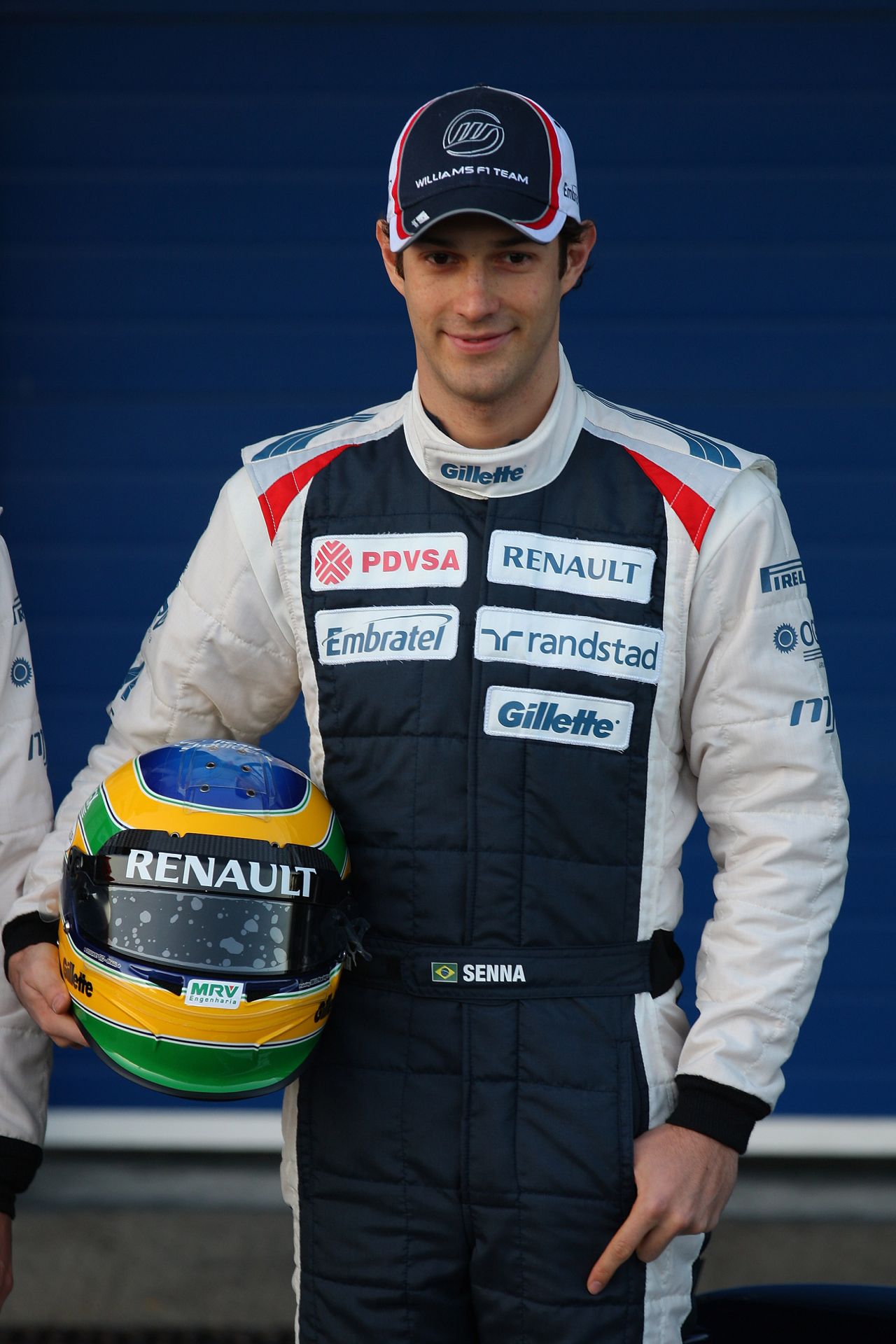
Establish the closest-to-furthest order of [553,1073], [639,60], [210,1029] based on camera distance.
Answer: [210,1029], [553,1073], [639,60]

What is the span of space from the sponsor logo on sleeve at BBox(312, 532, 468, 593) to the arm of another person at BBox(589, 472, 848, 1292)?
318 mm

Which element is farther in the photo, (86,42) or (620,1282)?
(86,42)

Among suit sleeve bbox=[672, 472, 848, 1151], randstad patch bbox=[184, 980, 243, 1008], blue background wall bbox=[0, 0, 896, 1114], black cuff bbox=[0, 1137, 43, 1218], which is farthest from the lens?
blue background wall bbox=[0, 0, 896, 1114]

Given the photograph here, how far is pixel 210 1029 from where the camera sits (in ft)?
5.75

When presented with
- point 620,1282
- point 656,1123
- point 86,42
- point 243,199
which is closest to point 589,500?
point 656,1123

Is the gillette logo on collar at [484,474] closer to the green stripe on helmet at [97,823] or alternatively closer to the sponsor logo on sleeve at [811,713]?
the sponsor logo on sleeve at [811,713]

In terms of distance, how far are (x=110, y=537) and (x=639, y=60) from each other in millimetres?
1674

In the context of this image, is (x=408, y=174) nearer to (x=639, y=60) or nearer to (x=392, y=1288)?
(x=392, y=1288)

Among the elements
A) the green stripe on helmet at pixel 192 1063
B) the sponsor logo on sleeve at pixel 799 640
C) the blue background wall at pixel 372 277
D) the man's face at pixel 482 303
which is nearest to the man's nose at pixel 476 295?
the man's face at pixel 482 303

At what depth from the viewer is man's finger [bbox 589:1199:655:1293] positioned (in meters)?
1.80

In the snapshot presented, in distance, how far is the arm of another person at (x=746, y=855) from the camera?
1.82m

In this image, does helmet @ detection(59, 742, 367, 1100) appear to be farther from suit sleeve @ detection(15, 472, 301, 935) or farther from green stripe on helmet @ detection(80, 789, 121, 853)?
suit sleeve @ detection(15, 472, 301, 935)

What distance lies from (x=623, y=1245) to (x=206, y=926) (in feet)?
2.07

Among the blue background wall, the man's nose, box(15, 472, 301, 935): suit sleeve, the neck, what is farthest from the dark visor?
the blue background wall
